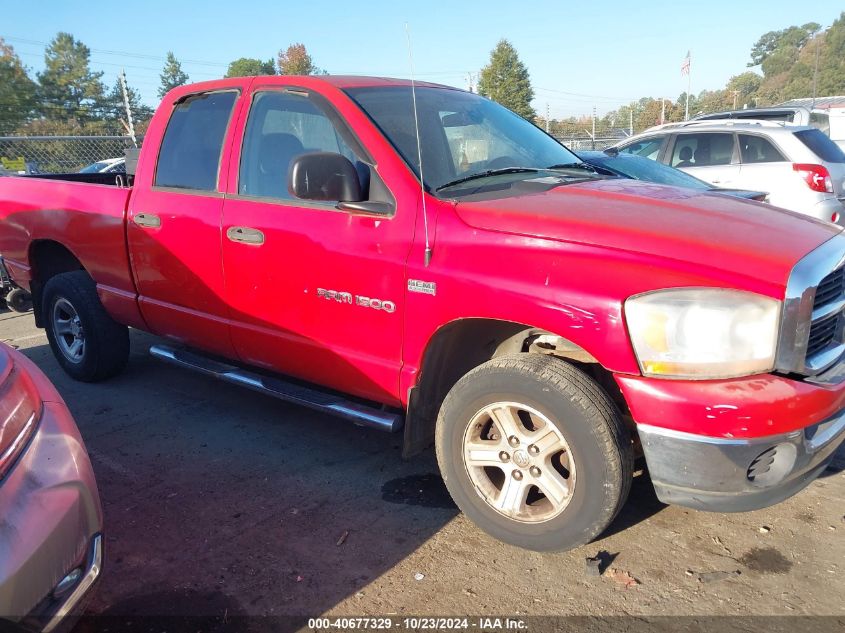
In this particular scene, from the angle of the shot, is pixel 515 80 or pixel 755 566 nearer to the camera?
pixel 755 566

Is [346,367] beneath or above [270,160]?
beneath

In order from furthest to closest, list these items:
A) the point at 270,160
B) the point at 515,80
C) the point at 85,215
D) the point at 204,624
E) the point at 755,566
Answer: the point at 515,80, the point at 85,215, the point at 270,160, the point at 755,566, the point at 204,624

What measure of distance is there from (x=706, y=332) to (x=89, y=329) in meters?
4.06

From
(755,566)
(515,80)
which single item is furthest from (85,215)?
(515,80)

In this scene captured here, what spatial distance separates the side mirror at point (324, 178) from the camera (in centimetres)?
296

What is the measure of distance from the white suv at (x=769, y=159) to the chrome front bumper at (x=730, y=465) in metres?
6.25

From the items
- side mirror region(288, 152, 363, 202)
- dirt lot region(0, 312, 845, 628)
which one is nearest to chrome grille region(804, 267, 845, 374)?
dirt lot region(0, 312, 845, 628)

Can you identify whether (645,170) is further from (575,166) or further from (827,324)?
(827,324)

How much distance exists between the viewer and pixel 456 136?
3566mm

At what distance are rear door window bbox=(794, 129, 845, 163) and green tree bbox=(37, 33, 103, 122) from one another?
150ft

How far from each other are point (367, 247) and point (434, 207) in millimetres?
368

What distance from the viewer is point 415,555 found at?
2840 mm

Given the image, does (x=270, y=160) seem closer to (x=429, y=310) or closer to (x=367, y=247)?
(x=367, y=247)

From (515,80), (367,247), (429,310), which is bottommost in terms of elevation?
(429,310)
